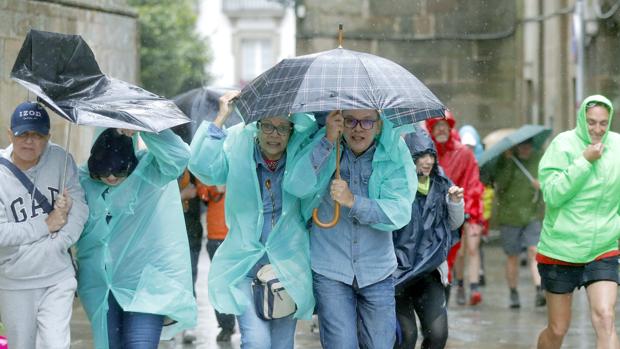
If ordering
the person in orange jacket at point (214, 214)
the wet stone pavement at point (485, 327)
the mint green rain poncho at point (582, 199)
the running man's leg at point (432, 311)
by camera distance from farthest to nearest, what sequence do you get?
the person in orange jacket at point (214, 214) → the wet stone pavement at point (485, 327) → the mint green rain poncho at point (582, 199) → the running man's leg at point (432, 311)

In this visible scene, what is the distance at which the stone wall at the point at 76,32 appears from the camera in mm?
10539

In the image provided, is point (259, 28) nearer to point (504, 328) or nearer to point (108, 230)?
point (504, 328)

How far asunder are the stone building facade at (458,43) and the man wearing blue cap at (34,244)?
12.9 metres

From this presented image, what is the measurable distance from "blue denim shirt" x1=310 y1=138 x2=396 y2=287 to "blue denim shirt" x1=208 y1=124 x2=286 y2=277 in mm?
219

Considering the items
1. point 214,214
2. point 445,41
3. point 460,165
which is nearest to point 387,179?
point 214,214

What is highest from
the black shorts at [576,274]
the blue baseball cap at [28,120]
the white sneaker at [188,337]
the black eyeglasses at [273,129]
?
the blue baseball cap at [28,120]

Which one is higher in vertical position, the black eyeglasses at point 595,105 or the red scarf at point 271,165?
the black eyeglasses at point 595,105

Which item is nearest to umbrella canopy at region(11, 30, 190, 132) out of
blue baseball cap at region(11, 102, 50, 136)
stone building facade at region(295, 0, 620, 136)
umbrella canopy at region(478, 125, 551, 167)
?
blue baseball cap at region(11, 102, 50, 136)

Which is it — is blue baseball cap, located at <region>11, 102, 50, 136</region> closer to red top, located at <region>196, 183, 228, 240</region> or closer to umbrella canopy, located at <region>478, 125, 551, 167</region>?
red top, located at <region>196, 183, 228, 240</region>

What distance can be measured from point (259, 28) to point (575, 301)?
48714mm

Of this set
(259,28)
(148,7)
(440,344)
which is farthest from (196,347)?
(259,28)

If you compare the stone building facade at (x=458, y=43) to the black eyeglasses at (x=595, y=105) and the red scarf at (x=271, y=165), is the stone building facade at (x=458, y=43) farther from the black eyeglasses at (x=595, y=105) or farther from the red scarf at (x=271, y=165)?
the red scarf at (x=271, y=165)

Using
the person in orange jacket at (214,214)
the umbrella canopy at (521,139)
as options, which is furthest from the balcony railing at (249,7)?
the person in orange jacket at (214,214)

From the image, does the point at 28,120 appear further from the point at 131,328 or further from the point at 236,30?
the point at 236,30
